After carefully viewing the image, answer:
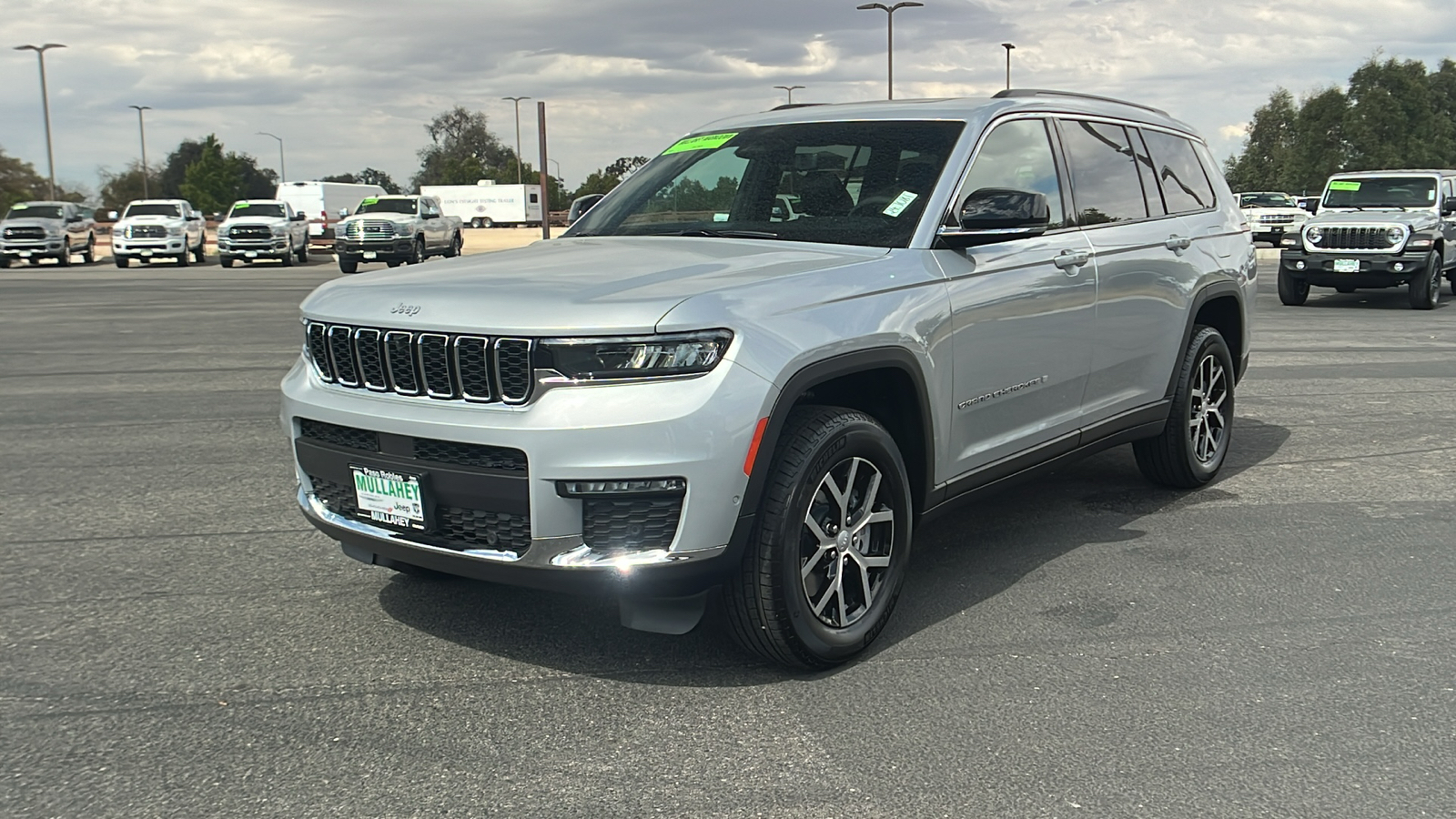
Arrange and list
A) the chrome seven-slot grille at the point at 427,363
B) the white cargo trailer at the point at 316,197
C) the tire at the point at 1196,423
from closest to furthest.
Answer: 1. the chrome seven-slot grille at the point at 427,363
2. the tire at the point at 1196,423
3. the white cargo trailer at the point at 316,197

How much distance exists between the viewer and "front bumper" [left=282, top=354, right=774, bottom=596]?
3521 mm

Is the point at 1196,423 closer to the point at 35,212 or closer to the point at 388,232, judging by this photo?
the point at 388,232

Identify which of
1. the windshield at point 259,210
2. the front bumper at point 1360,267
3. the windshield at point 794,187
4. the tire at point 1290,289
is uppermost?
the windshield at point 259,210

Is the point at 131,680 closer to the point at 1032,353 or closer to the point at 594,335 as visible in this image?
the point at 594,335

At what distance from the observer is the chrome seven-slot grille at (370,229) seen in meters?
31.6

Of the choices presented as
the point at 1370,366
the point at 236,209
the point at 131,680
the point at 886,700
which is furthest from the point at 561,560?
the point at 236,209

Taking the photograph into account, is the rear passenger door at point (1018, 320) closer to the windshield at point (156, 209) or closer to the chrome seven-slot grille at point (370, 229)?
the chrome seven-slot grille at point (370, 229)

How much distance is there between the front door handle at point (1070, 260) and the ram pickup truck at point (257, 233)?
31865 mm

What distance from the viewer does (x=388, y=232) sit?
105 ft

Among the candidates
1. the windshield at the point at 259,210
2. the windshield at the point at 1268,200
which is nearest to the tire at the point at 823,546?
the windshield at the point at 259,210

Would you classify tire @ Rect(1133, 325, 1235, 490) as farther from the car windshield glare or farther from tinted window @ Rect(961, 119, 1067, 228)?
the car windshield glare

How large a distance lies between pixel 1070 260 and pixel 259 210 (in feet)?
113

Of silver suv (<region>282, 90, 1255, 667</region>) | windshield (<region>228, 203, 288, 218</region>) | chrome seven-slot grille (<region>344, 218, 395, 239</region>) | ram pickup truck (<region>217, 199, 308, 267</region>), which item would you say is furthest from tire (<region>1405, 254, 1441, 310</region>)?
windshield (<region>228, 203, 288, 218</region>)

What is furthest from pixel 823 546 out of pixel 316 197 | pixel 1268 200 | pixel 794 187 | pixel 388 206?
pixel 316 197
